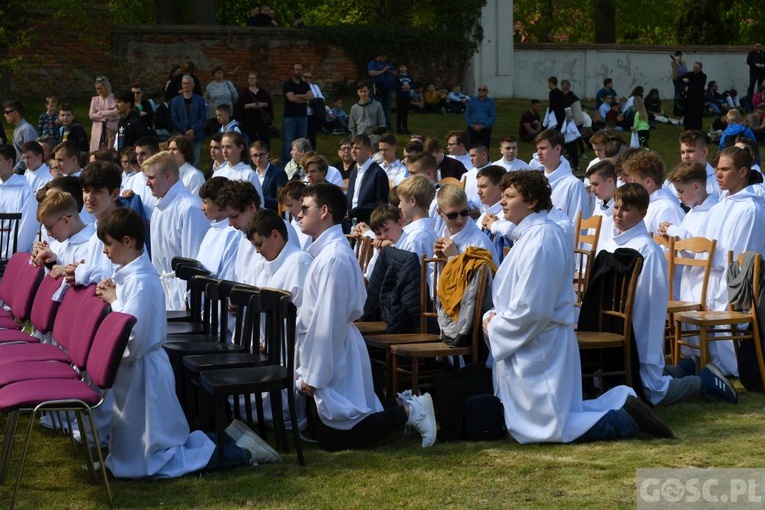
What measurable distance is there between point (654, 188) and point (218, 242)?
396 cm

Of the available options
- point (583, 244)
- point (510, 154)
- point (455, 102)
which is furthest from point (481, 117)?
point (583, 244)

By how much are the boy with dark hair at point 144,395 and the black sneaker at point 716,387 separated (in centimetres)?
344

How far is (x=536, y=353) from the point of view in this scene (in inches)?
295

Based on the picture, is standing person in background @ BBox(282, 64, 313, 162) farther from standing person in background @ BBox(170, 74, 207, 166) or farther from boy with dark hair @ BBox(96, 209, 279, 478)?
boy with dark hair @ BBox(96, 209, 279, 478)

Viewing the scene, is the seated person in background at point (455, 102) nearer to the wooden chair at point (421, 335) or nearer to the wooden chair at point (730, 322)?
the wooden chair at point (730, 322)

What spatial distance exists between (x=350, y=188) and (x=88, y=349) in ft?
24.4

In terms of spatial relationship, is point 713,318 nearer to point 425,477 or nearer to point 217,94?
point 425,477

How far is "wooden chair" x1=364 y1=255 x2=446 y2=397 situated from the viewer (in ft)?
27.5

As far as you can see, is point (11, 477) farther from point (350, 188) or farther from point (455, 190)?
point (350, 188)

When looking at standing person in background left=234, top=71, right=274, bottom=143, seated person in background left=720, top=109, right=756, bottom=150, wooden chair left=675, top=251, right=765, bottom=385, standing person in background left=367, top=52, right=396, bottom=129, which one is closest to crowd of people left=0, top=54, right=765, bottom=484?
wooden chair left=675, top=251, right=765, bottom=385

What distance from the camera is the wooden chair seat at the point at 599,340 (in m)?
8.17

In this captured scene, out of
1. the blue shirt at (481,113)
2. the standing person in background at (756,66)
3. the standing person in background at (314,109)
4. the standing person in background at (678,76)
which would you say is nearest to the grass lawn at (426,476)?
the standing person in background at (314,109)

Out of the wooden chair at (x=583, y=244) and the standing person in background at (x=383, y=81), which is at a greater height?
the standing person in background at (x=383, y=81)

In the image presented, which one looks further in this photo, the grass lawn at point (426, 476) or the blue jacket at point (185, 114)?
the blue jacket at point (185, 114)
